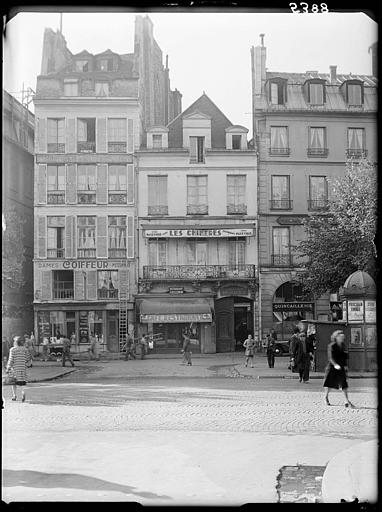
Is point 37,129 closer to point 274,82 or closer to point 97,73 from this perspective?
point 97,73

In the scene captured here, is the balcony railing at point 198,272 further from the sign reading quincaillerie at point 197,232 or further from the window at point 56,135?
the window at point 56,135

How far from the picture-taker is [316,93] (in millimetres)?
6086

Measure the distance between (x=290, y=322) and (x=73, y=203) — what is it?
214cm

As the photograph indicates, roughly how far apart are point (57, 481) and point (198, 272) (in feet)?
6.54

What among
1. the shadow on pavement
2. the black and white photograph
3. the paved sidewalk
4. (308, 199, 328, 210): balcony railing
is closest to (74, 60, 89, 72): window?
the black and white photograph

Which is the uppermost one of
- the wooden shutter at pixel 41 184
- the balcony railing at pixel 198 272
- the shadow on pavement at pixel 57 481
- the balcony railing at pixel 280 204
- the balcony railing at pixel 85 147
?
the balcony railing at pixel 85 147

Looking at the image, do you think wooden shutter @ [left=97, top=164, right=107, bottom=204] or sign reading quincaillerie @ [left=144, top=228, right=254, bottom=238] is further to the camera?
sign reading quincaillerie @ [left=144, top=228, right=254, bottom=238]

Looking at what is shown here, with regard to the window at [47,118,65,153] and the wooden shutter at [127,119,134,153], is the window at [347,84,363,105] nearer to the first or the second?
the wooden shutter at [127,119,134,153]

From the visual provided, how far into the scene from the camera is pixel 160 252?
19.8 feet

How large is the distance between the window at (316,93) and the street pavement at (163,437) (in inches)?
89.9

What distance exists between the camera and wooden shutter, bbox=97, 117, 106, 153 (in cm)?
593

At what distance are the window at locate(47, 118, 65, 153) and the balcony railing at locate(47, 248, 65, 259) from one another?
0.80m

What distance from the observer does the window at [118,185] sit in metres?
5.90

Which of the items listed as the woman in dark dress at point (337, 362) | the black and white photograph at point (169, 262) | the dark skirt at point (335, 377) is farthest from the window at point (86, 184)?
the dark skirt at point (335, 377)
